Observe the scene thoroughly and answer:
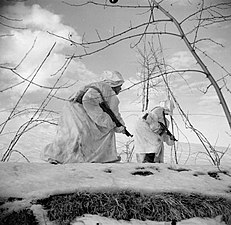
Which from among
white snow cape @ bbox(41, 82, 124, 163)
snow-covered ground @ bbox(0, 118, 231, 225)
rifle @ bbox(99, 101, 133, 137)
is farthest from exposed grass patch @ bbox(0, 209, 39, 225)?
rifle @ bbox(99, 101, 133, 137)

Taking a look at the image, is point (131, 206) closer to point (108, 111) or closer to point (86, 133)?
point (86, 133)

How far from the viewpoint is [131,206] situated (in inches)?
81.4

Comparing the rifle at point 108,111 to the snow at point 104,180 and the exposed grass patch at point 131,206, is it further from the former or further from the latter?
the exposed grass patch at point 131,206

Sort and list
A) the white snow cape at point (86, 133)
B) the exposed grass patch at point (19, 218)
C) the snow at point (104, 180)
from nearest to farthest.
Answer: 1. the exposed grass patch at point (19, 218)
2. the snow at point (104, 180)
3. the white snow cape at point (86, 133)

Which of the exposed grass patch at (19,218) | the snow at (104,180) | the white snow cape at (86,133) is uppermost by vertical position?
the white snow cape at (86,133)

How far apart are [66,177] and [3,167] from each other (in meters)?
0.54

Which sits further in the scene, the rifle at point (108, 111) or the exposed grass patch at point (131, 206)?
the rifle at point (108, 111)

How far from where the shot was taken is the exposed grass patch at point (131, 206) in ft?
6.44

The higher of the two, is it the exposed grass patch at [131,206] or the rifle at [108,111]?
the rifle at [108,111]

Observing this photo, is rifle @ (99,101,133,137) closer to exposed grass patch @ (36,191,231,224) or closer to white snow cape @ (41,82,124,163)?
white snow cape @ (41,82,124,163)

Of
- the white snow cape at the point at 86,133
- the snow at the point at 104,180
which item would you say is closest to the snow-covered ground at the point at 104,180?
the snow at the point at 104,180

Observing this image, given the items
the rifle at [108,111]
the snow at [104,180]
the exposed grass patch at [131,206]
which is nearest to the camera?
the exposed grass patch at [131,206]

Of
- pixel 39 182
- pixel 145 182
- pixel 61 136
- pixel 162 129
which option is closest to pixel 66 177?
pixel 39 182

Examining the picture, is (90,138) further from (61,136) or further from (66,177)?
(66,177)
